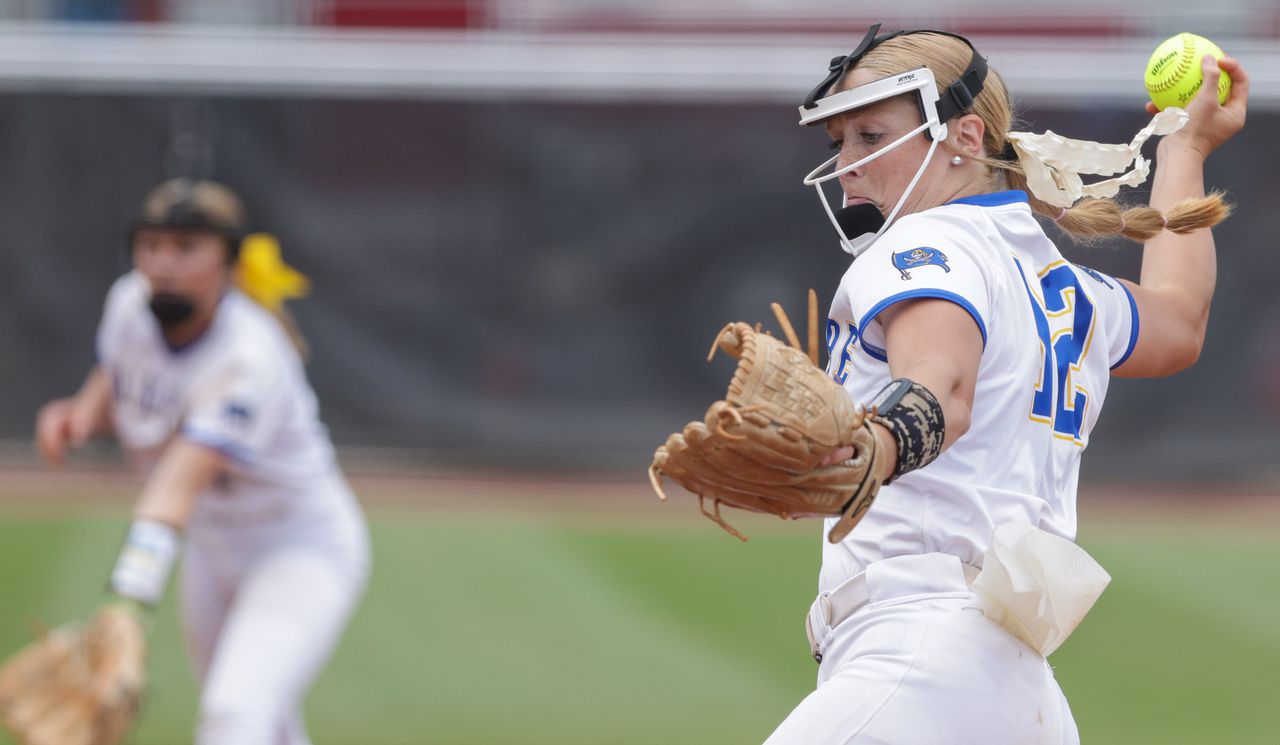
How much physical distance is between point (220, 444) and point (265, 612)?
0.52 m

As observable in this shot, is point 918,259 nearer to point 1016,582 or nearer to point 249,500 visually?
point 1016,582

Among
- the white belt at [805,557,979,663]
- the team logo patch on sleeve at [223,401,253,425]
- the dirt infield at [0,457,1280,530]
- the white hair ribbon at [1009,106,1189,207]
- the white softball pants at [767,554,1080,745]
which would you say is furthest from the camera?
the dirt infield at [0,457,1280,530]

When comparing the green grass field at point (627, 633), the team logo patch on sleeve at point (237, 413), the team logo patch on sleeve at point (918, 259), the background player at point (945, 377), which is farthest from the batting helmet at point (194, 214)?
the team logo patch on sleeve at point (918, 259)

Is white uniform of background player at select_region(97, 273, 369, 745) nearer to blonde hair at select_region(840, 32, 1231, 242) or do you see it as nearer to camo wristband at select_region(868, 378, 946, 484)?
blonde hair at select_region(840, 32, 1231, 242)

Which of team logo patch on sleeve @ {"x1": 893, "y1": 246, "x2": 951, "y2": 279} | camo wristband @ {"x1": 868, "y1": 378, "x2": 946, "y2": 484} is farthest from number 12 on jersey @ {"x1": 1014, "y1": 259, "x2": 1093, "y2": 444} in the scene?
camo wristband @ {"x1": 868, "y1": 378, "x2": 946, "y2": 484}

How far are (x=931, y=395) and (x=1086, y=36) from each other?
13.5 metres

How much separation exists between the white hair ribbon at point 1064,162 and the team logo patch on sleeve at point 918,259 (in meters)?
0.54

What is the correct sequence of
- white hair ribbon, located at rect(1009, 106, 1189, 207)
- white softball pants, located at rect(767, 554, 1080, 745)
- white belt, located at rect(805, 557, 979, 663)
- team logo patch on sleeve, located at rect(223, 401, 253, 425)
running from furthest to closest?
1. team logo patch on sleeve, located at rect(223, 401, 253, 425)
2. white hair ribbon, located at rect(1009, 106, 1189, 207)
3. white belt, located at rect(805, 557, 979, 663)
4. white softball pants, located at rect(767, 554, 1080, 745)

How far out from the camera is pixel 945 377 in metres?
2.25

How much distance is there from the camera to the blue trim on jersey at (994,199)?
271cm

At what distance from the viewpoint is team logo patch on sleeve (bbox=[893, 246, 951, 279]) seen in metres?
2.36

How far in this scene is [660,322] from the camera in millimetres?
12727

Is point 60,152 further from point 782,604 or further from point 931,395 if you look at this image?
point 931,395

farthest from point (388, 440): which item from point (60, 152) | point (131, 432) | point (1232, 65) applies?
point (1232, 65)
